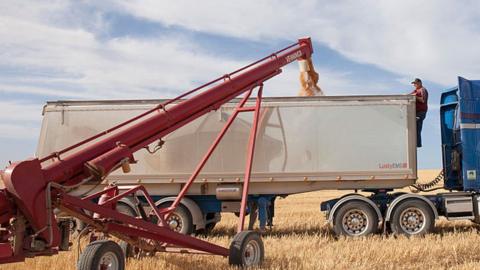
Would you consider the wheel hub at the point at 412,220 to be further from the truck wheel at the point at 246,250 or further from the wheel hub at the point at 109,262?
the wheel hub at the point at 109,262

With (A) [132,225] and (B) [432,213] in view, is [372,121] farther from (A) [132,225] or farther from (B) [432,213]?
(A) [132,225]

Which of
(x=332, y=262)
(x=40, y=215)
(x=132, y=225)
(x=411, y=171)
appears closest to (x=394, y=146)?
(x=411, y=171)

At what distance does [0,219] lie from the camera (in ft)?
20.5

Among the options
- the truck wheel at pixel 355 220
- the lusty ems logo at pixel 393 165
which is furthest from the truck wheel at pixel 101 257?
the lusty ems logo at pixel 393 165

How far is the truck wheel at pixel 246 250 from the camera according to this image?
8.30 metres

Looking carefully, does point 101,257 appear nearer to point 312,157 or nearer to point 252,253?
point 252,253

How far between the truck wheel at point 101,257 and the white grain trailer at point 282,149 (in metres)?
5.86

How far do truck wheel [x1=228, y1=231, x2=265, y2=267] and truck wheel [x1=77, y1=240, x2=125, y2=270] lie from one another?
1.90 meters

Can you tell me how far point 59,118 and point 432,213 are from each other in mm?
8941

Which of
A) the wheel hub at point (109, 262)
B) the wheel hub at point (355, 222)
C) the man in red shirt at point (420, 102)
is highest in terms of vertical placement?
the man in red shirt at point (420, 102)

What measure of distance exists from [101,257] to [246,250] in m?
2.58

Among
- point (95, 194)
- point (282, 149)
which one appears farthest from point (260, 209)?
point (95, 194)

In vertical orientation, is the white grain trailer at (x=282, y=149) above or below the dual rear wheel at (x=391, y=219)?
above

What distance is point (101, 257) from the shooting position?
672 centimetres
